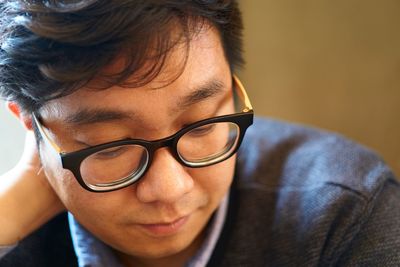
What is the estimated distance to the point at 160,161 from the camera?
79cm

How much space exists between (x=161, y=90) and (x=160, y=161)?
0.12 m

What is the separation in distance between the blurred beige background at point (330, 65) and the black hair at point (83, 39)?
897 mm

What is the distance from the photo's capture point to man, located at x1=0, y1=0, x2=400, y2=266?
0.72 meters

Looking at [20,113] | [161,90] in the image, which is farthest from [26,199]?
[161,90]

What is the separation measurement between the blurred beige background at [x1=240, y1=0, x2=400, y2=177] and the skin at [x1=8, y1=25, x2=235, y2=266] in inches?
31.8

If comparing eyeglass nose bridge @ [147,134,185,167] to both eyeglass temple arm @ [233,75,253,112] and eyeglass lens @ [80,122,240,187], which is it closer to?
eyeglass lens @ [80,122,240,187]

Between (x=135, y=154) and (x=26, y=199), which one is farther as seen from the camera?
(x=26, y=199)

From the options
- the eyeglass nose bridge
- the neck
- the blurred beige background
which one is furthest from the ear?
the blurred beige background

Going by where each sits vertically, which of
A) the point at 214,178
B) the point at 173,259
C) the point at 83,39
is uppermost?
the point at 83,39

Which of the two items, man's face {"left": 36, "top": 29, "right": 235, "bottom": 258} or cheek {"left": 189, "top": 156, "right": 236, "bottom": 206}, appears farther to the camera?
cheek {"left": 189, "top": 156, "right": 236, "bottom": 206}

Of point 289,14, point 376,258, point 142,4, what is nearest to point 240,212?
point 376,258

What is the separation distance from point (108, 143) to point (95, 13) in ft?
0.64

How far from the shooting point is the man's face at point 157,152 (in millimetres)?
749

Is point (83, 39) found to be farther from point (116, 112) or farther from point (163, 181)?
point (163, 181)
